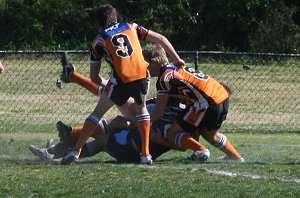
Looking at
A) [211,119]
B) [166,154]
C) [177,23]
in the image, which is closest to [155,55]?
[211,119]

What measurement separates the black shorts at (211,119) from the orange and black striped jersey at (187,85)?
0.21 ft

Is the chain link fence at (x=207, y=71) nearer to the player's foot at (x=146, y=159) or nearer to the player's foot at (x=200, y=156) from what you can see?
the player's foot at (x=200, y=156)

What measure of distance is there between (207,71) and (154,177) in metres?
12.1

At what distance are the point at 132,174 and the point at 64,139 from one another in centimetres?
162

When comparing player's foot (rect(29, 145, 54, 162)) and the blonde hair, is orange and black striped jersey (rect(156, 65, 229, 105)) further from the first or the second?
player's foot (rect(29, 145, 54, 162))

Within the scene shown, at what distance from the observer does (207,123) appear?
10.8 meters

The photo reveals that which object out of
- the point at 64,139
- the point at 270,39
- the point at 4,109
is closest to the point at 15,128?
the point at 4,109

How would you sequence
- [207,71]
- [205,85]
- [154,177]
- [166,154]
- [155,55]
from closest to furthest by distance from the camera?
[154,177] → [205,85] → [155,55] → [166,154] → [207,71]

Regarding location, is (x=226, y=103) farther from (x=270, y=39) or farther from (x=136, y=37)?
(x=270, y=39)

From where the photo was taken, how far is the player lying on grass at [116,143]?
421 inches

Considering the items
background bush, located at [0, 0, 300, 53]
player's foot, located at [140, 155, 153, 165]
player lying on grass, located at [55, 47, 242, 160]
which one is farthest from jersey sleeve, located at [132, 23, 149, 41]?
background bush, located at [0, 0, 300, 53]

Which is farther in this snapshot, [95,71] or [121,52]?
[95,71]

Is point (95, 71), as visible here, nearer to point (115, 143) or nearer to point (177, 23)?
point (115, 143)

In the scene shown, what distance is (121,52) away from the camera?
1023 centimetres
